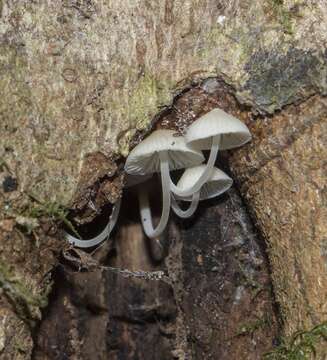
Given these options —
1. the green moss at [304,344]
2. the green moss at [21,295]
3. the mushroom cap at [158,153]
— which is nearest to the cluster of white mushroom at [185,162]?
the mushroom cap at [158,153]

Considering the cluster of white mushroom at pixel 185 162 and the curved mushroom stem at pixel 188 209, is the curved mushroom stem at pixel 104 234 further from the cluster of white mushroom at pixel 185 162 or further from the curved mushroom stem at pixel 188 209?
the curved mushroom stem at pixel 188 209

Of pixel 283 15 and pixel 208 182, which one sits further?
pixel 208 182

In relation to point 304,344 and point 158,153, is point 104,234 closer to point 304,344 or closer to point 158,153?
point 158,153

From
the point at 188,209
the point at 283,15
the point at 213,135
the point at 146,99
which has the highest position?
the point at 283,15

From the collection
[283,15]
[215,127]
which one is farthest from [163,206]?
[283,15]

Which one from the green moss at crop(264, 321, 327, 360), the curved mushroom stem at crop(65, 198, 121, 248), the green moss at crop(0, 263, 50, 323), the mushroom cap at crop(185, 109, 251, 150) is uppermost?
the mushroom cap at crop(185, 109, 251, 150)

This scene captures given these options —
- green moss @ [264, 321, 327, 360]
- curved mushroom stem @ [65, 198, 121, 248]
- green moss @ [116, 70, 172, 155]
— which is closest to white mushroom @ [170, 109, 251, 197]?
green moss @ [116, 70, 172, 155]

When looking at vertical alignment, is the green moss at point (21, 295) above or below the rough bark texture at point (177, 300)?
above

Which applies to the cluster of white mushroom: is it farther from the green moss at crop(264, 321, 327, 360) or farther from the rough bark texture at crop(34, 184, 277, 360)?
the green moss at crop(264, 321, 327, 360)
